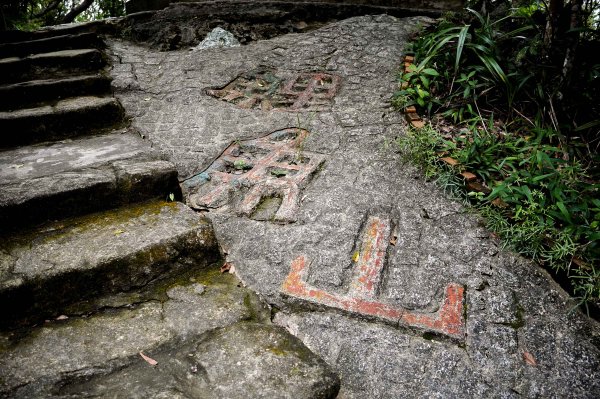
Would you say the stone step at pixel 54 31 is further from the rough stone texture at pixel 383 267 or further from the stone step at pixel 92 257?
the stone step at pixel 92 257

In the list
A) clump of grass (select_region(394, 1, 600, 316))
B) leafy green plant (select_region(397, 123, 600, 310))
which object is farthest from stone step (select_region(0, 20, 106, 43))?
leafy green plant (select_region(397, 123, 600, 310))

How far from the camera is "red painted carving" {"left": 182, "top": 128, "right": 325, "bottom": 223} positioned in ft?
7.33

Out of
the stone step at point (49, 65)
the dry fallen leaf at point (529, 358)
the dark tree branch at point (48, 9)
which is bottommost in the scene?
the dry fallen leaf at point (529, 358)

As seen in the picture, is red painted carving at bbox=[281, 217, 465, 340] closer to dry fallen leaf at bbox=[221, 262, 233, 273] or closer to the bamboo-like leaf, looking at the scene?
dry fallen leaf at bbox=[221, 262, 233, 273]

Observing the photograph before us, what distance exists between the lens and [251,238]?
2.01m

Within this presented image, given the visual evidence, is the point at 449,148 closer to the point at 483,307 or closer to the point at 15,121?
the point at 483,307

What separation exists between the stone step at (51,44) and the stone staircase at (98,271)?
4.04 feet

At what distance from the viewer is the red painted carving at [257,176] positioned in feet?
7.33

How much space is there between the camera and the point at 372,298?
66.6 inches

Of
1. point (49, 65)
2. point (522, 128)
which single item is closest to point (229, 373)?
point (522, 128)

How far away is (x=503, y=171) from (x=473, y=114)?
1.95 ft

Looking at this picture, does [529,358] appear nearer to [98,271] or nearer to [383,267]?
[383,267]

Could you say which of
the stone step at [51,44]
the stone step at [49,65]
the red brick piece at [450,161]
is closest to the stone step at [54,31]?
the stone step at [51,44]

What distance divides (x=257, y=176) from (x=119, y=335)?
3.95 feet
